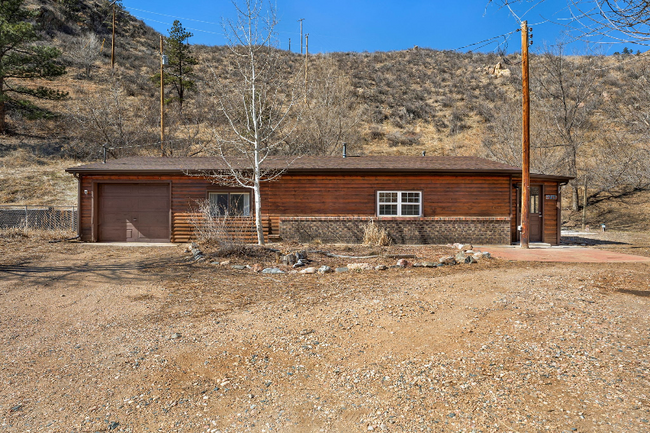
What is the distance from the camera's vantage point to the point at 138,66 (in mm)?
41000

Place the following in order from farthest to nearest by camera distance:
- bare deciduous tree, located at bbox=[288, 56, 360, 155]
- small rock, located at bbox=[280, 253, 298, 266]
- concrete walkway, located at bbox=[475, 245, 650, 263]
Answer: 1. bare deciduous tree, located at bbox=[288, 56, 360, 155]
2. concrete walkway, located at bbox=[475, 245, 650, 263]
3. small rock, located at bbox=[280, 253, 298, 266]

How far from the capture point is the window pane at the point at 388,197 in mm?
13930

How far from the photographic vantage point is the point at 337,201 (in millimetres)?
13852

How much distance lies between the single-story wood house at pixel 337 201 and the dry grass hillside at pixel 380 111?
440 cm

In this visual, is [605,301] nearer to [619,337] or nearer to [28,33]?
[619,337]

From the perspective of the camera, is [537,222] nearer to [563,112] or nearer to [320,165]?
[320,165]

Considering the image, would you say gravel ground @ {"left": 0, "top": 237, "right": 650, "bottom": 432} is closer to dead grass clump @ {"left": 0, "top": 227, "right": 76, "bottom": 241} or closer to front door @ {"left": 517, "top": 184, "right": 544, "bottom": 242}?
front door @ {"left": 517, "top": 184, "right": 544, "bottom": 242}

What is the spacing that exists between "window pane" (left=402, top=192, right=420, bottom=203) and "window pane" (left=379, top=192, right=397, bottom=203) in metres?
0.32

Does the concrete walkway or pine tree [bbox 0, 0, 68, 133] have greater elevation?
pine tree [bbox 0, 0, 68, 133]

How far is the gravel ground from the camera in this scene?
3078mm

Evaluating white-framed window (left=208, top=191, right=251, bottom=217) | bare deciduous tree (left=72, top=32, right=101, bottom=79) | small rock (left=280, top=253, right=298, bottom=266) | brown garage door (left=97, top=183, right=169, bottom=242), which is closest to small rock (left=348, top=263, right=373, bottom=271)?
small rock (left=280, top=253, right=298, bottom=266)

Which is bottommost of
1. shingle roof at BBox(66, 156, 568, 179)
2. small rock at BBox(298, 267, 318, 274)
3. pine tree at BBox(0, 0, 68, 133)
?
small rock at BBox(298, 267, 318, 274)

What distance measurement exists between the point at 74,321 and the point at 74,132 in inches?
1146

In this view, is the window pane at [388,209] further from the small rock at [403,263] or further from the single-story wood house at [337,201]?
the small rock at [403,263]
